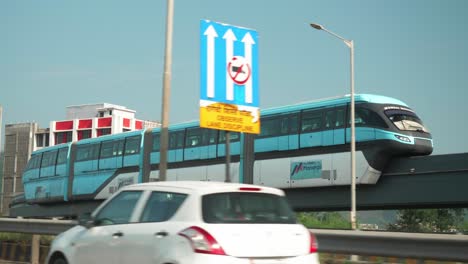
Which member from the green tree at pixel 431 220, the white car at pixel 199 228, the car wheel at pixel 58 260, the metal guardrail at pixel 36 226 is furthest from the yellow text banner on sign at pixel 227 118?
the green tree at pixel 431 220

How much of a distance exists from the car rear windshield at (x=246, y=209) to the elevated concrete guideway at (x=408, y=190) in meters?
17.1

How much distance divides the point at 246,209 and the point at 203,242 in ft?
2.36

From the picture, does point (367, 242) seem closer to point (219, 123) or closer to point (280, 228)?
point (280, 228)

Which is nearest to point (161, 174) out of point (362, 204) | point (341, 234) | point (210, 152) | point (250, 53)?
point (250, 53)

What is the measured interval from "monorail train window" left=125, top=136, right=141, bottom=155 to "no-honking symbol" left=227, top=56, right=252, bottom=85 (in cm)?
2153

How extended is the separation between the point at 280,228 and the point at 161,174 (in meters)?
6.64

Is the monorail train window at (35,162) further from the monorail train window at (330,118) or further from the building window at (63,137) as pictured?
the building window at (63,137)

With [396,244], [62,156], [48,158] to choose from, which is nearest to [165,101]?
[396,244]

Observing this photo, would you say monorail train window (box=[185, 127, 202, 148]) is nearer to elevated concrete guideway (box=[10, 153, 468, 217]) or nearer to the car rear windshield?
elevated concrete guideway (box=[10, 153, 468, 217])

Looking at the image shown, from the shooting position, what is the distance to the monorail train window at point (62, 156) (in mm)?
38906

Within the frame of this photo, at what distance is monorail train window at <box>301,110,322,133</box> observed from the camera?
84.2 ft

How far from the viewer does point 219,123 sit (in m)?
12.5

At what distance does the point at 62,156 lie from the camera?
39.2 metres

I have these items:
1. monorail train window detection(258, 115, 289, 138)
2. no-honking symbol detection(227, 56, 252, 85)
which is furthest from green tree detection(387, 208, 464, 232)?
no-honking symbol detection(227, 56, 252, 85)
